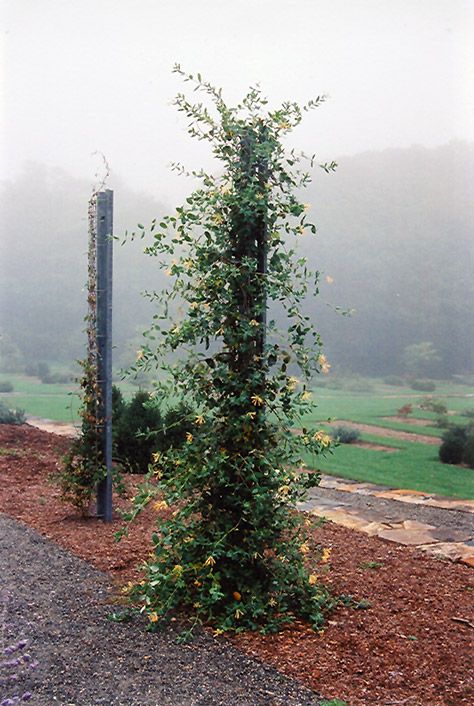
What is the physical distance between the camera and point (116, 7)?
23.5 feet

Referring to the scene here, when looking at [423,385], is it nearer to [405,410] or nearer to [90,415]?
[405,410]

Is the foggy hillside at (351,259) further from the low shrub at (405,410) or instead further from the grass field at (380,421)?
the low shrub at (405,410)

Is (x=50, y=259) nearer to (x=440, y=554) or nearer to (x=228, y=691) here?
(x=440, y=554)

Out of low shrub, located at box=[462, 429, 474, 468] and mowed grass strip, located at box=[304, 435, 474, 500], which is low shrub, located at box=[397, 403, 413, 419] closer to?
mowed grass strip, located at box=[304, 435, 474, 500]

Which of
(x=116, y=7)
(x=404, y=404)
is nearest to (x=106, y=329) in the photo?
(x=116, y=7)

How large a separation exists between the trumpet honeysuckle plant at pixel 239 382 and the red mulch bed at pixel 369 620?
0.23m

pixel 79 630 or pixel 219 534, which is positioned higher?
pixel 219 534

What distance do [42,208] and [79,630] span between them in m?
8.53

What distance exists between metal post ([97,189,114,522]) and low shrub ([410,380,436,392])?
16.7 ft

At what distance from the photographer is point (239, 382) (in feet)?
9.98

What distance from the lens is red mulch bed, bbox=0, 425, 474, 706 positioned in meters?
2.46

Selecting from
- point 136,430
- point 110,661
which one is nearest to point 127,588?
point 110,661

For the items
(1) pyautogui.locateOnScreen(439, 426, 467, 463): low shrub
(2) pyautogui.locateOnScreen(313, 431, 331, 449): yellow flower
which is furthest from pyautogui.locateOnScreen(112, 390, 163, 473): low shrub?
(2) pyautogui.locateOnScreen(313, 431, 331, 449): yellow flower

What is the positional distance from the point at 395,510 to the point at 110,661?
325 centimetres
